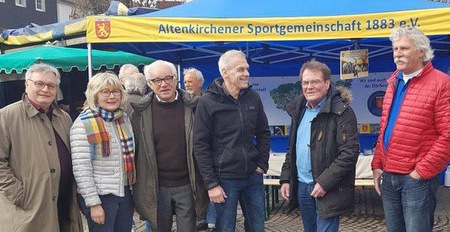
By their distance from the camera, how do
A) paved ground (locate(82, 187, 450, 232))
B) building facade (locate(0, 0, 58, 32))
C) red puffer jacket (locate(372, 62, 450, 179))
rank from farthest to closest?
building facade (locate(0, 0, 58, 32)), paved ground (locate(82, 187, 450, 232)), red puffer jacket (locate(372, 62, 450, 179))

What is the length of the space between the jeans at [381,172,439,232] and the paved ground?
2.16 m

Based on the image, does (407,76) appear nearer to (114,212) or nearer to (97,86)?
(97,86)

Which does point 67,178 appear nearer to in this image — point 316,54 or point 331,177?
point 331,177

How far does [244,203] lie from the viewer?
11.9ft

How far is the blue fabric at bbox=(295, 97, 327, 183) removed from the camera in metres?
3.27

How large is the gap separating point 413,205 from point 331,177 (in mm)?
545

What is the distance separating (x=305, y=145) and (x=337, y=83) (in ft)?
→ 13.1

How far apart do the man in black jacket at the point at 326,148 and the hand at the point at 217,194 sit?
0.58 m

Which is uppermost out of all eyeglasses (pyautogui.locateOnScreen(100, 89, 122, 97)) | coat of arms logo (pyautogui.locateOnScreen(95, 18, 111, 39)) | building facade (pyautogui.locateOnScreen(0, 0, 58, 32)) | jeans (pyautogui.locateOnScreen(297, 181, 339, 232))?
building facade (pyautogui.locateOnScreen(0, 0, 58, 32))

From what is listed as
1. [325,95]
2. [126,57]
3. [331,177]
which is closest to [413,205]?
[331,177]

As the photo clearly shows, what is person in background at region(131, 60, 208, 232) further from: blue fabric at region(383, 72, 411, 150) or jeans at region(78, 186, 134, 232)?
blue fabric at region(383, 72, 411, 150)

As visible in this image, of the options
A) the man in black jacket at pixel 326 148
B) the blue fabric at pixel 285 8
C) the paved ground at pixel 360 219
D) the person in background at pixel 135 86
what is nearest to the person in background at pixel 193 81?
the blue fabric at pixel 285 8

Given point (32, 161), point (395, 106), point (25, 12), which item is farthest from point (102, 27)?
point (25, 12)

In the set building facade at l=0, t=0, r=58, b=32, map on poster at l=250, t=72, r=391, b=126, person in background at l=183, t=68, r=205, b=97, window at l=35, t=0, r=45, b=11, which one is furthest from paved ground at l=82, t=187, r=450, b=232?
window at l=35, t=0, r=45, b=11
